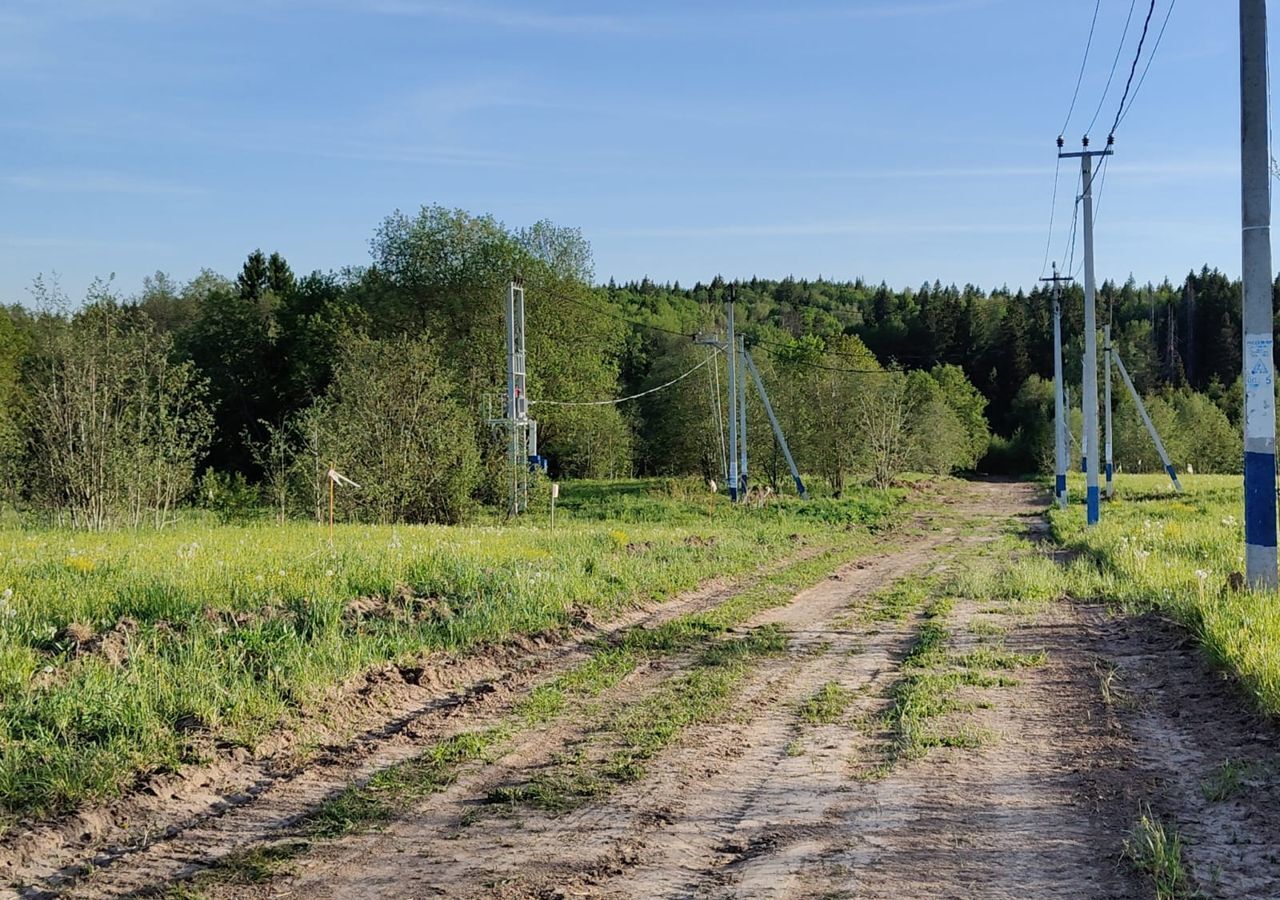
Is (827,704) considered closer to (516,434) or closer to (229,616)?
(229,616)

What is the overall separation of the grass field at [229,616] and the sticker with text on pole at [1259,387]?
7.02 meters

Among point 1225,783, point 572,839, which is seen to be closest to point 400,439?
point 572,839

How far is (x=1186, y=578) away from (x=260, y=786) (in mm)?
11117

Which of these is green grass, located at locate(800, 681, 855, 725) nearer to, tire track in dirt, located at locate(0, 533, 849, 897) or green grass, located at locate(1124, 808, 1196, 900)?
tire track in dirt, located at locate(0, 533, 849, 897)

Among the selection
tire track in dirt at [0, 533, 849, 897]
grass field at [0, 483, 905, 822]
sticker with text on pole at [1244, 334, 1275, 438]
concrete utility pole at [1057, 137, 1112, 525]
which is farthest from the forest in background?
sticker with text on pole at [1244, 334, 1275, 438]

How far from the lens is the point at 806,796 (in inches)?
207

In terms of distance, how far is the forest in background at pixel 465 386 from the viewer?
2062 centimetres

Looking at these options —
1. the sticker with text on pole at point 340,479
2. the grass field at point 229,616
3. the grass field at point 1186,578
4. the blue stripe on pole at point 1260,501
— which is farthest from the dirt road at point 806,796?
the sticker with text on pole at point 340,479

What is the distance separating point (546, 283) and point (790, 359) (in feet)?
64.2

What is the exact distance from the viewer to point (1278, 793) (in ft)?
16.7

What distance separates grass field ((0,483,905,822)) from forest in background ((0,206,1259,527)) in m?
3.86

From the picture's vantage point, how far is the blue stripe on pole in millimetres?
10055

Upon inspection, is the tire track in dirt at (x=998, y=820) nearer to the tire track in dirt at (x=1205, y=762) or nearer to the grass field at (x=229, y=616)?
the tire track in dirt at (x=1205, y=762)

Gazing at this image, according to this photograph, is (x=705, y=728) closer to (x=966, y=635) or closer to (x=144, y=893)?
A: (x=144, y=893)
